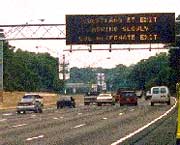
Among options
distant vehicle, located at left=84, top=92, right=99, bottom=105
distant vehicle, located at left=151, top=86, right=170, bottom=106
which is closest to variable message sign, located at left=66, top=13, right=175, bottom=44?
distant vehicle, located at left=151, top=86, right=170, bottom=106

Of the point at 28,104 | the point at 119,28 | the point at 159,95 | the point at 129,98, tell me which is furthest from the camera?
the point at 129,98

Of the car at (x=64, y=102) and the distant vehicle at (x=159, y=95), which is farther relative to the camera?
the car at (x=64, y=102)

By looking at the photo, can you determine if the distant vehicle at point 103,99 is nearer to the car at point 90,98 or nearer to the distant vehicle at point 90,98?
the car at point 90,98

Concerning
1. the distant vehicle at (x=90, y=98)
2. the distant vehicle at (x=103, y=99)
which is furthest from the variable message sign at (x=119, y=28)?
the distant vehicle at (x=90, y=98)

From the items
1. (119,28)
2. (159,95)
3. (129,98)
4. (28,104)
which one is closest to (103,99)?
(129,98)

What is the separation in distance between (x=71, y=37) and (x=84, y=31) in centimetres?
122

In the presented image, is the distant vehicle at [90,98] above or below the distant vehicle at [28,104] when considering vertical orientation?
above

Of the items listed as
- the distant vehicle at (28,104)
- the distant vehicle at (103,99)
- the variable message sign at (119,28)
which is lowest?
the distant vehicle at (28,104)

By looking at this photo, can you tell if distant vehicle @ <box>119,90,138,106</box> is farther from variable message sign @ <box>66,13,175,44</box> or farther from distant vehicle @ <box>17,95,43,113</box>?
distant vehicle @ <box>17,95,43,113</box>

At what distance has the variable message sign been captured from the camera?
5478 centimetres

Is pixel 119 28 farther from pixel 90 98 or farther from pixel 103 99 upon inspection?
pixel 90 98

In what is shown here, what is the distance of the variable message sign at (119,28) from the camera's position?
54781 mm

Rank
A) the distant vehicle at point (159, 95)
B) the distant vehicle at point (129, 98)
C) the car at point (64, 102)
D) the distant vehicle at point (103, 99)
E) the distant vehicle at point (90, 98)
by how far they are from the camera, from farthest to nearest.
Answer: the distant vehicle at point (90, 98) < the distant vehicle at point (103, 99) < the distant vehicle at point (129, 98) < the car at point (64, 102) < the distant vehicle at point (159, 95)

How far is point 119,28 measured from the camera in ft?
181
